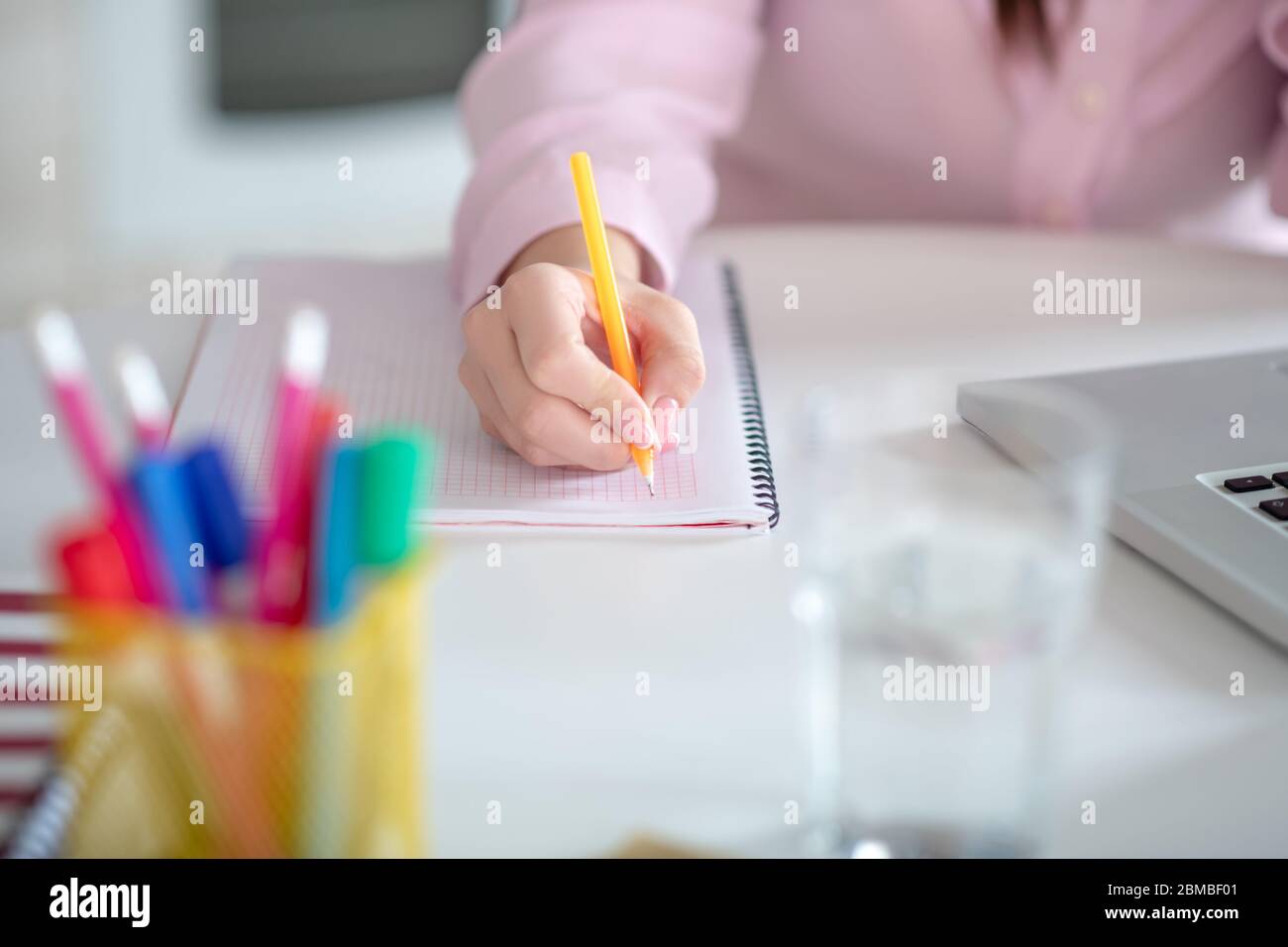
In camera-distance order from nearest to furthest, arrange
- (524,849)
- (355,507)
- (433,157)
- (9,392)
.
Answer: (355,507)
(524,849)
(9,392)
(433,157)

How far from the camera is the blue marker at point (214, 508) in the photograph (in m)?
0.32

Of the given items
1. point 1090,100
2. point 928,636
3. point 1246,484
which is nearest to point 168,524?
point 928,636

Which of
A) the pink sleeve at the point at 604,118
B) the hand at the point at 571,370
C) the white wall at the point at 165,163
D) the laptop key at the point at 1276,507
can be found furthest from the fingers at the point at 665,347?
the white wall at the point at 165,163

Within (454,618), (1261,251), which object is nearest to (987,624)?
(454,618)

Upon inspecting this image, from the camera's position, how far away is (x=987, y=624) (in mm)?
401

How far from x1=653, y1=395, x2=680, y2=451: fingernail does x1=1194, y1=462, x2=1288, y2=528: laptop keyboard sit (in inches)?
8.6

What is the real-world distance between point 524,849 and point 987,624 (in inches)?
5.9

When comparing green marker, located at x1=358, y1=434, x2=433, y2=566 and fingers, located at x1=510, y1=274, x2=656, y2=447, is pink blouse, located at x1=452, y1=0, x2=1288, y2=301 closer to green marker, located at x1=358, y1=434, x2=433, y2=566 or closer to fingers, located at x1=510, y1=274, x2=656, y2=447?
fingers, located at x1=510, y1=274, x2=656, y2=447

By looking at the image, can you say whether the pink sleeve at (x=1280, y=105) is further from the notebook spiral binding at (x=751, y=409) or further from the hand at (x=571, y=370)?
the hand at (x=571, y=370)

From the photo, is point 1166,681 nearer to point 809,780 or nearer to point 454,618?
point 809,780

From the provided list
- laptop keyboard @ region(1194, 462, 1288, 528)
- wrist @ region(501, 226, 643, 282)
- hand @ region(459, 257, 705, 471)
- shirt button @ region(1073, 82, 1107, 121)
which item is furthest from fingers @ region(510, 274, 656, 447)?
shirt button @ region(1073, 82, 1107, 121)

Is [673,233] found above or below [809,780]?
above
